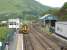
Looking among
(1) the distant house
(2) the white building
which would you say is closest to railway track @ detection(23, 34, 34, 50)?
(2) the white building

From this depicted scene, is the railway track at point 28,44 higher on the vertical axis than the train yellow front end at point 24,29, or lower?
lower

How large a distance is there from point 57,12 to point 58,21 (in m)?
0.49

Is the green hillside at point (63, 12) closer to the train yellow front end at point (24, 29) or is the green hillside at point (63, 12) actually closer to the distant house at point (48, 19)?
the distant house at point (48, 19)

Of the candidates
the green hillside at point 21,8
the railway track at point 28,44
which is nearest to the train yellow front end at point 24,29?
the railway track at point 28,44

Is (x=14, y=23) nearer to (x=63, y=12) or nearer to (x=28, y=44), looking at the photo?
(x=28, y=44)

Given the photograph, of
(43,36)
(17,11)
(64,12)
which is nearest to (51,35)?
(43,36)

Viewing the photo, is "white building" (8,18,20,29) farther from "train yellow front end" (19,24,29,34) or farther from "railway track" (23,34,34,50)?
"railway track" (23,34,34,50)

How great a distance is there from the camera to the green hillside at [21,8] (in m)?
4.80

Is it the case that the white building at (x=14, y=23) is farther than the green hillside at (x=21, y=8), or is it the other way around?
the green hillside at (x=21, y=8)

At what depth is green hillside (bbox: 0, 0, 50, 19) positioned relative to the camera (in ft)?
15.7

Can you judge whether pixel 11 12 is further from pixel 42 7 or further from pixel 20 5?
pixel 42 7

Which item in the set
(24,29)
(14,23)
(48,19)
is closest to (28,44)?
(14,23)

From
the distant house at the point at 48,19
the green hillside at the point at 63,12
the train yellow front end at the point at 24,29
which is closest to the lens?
the green hillside at the point at 63,12

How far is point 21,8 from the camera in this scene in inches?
197
